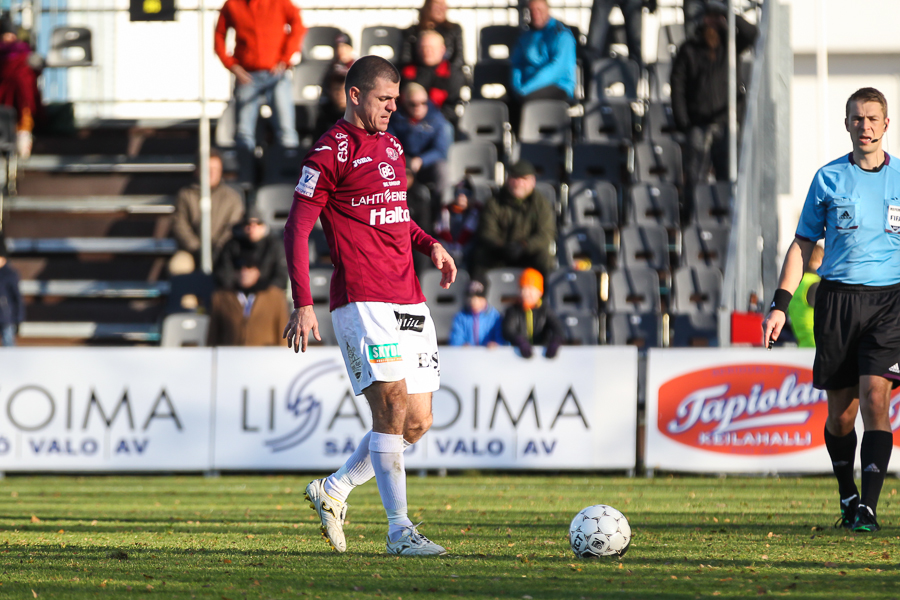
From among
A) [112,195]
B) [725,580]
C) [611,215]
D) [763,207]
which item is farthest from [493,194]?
[725,580]

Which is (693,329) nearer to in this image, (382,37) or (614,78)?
(614,78)

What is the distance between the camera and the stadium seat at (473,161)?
16.2m

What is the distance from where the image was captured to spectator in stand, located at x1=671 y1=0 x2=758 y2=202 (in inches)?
628

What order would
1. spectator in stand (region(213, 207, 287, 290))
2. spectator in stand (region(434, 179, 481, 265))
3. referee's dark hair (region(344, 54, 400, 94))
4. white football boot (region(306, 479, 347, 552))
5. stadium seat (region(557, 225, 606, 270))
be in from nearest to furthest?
referee's dark hair (region(344, 54, 400, 94)) < white football boot (region(306, 479, 347, 552)) < spectator in stand (region(213, 207, 287, 290)) < spectator in stand (region(434, 179, 481, 265)) < stadium seat (region(557, 225, 606, 270))

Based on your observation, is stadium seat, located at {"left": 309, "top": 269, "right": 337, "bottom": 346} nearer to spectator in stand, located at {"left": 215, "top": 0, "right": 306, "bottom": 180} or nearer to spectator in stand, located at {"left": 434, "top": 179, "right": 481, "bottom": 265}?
spectator in stand, located at {"left": 434, "top": 179, "right": 481, "bottom": 265}

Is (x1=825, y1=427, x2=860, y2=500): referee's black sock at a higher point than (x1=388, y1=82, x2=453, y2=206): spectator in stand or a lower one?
lower

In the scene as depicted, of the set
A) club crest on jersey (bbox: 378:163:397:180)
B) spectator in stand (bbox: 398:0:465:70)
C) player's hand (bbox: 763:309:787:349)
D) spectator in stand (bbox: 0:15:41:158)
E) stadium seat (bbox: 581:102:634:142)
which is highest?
spectator in stand (bbox: 398:0:465:70)

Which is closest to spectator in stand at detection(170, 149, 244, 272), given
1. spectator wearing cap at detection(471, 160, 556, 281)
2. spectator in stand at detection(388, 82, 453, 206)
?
spectator in stand at detection(388, 82, 453, 206)

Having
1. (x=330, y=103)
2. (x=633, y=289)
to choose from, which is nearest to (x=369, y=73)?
(x=633, y=289)

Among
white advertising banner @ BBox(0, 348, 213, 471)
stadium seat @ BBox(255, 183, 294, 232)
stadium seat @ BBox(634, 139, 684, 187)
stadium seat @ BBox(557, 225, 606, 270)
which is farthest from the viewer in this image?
stadium seat @ BBox(634, 139, 684, 187)

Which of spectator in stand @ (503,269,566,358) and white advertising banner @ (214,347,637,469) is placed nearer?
white advertising banner @ (214,347,637,469)

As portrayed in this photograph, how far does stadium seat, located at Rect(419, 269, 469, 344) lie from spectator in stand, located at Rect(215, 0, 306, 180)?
3.32m

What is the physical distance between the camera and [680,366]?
41.2 ft

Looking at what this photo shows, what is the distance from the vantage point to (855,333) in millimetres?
6887
